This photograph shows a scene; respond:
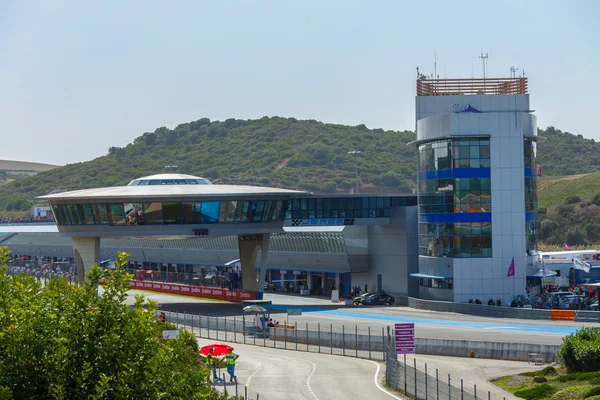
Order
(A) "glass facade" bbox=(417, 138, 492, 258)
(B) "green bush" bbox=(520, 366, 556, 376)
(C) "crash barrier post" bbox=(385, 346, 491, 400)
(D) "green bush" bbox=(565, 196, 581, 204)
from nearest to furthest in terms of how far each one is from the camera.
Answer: (C) "crash barrier post" bbox=(385, 346, 491, 400) → (B) "green bush" bbox=(520, 366, 556, 376) → (A) "glass facade" bbox=(417, 138, 492, 258) → (D) "green bush" bbox=(565, 196, 581, 204)

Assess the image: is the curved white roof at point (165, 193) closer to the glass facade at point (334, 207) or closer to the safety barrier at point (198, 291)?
the glass facade at point (334, 207)

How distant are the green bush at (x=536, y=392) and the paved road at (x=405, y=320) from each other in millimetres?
14392

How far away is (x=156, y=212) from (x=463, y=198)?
81.6 ft

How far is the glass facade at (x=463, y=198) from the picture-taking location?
74938 mm

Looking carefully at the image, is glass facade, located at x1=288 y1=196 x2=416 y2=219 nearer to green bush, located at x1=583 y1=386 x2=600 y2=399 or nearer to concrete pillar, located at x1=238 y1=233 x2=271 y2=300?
concrete pillar, located at x1=238 y1=233 x2=271 y2=300

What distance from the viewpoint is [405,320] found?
68.2 m

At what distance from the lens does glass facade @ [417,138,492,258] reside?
74938 mm

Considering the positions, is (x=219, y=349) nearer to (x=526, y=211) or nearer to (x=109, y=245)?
(x=526, y=211)

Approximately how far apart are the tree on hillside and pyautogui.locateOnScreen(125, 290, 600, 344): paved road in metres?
38.0

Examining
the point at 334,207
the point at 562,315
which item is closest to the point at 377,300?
the point at 334,207

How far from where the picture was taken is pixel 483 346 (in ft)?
168

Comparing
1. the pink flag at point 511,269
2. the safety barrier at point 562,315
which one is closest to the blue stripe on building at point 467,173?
the pink flag at point 511,269

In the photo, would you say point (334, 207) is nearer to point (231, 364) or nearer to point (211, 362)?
point (211, 362)

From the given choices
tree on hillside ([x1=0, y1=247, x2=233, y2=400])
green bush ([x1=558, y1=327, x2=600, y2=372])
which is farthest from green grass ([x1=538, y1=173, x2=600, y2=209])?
tree on hillside ([x1=0, y1=247, x2=233, y2=400])
